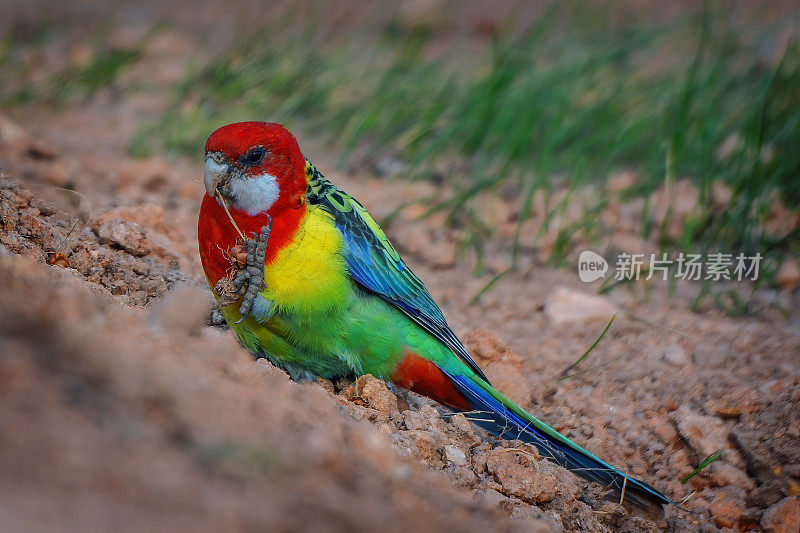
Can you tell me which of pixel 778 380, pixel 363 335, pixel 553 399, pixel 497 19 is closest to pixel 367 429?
pixel 363 335

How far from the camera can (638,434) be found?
2605 mm

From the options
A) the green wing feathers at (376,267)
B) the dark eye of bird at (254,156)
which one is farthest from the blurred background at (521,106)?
the dark eye of bird at (254,156)

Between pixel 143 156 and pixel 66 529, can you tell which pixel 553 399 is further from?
pixel 143 156

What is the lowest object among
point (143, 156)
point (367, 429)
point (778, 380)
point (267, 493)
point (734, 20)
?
point (267, 493)

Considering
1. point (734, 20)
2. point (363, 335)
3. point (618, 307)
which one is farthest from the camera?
point (734, 20)

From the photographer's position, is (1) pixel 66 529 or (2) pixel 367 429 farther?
(2) pixel 367 429

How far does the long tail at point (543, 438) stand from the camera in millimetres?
2252

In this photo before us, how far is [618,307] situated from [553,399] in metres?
1.03

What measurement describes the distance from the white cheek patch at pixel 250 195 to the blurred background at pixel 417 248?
0.35 meters

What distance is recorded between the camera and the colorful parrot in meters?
2.24
